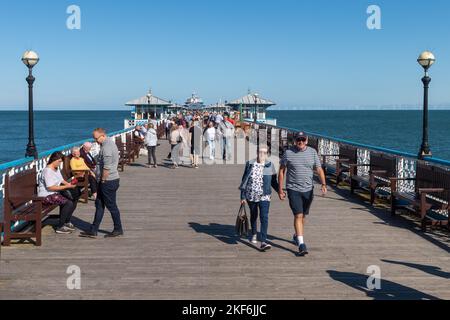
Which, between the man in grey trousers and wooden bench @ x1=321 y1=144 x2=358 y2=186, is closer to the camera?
the man in grey trousers

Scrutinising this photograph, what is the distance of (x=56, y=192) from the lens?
9.03 metres

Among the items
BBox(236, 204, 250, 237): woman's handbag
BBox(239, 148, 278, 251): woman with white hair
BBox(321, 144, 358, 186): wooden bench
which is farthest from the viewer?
BBox(321, 144, 358, 186): wooden bench

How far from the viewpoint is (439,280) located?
21.2ft

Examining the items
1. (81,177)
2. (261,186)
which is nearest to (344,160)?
(81,177)

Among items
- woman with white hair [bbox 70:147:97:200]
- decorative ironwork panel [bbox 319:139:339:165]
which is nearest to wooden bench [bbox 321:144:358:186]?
decorative ironwork panel [bbox 319:139:339:165]

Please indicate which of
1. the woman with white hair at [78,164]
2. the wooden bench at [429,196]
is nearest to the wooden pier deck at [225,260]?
the wooden bench at [429,196]

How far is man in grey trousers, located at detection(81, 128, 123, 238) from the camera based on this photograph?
8.55 m

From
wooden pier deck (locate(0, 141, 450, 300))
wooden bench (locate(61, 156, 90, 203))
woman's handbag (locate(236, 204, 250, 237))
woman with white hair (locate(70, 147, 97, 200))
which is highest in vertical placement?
woman with white hair (locate(70, 147, 97, 200))

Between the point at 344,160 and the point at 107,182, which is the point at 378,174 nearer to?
the point at 344,160

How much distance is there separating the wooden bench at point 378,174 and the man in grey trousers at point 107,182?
5.27 meters

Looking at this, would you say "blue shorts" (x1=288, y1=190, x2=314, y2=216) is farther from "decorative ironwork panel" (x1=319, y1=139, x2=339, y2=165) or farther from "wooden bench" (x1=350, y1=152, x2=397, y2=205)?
"decorative ironwork panel" (x1=319, y1=139, x2=339, y2=165)

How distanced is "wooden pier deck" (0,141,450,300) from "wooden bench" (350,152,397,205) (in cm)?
56

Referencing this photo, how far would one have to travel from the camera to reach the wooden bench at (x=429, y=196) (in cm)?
897

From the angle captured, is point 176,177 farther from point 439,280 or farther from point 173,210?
point 439,280
